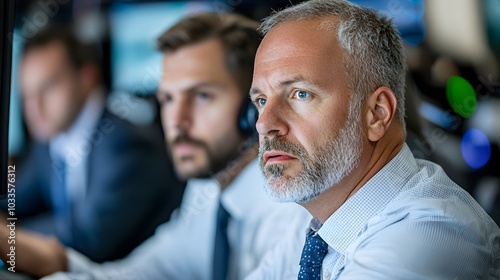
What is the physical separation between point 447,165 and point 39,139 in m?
1.51

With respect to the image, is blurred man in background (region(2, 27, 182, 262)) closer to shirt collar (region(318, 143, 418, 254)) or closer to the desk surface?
the desk surface

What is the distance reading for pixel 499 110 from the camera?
88.2 inches

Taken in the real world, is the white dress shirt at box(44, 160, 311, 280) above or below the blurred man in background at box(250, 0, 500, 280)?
below

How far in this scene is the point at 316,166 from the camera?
62.9 inches

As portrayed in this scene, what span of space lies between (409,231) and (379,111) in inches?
16.2

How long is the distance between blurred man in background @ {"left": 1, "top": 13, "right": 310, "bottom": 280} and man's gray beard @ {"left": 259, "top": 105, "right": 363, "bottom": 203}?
75cm

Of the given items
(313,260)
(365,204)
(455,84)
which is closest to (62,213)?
(313,260)

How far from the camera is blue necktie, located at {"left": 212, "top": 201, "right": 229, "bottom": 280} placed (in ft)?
7.82

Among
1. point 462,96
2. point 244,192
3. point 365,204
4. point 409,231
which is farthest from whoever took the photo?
point 244,192

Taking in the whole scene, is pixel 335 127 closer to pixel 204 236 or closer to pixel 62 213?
pixel 204 236

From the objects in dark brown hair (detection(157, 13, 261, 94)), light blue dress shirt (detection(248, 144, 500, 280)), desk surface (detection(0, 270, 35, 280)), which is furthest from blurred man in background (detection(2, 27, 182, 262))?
light blue dress shirt (detection(248, 144, 500, 280))

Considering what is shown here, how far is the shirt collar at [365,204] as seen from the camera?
154 cm

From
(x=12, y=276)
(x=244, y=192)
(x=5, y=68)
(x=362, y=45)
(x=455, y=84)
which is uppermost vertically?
(x=362, y=45)

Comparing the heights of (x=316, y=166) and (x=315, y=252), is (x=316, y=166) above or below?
above
